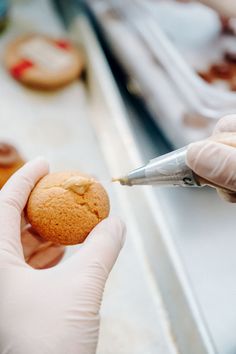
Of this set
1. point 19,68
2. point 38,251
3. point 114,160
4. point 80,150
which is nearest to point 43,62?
point 19,68

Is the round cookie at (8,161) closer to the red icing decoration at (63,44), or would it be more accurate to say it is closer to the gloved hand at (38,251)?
the gloved hand at (38,251)

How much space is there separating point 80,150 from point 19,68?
1.68 feet

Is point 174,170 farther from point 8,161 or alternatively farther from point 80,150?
point 80,150

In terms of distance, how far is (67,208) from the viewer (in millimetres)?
1069

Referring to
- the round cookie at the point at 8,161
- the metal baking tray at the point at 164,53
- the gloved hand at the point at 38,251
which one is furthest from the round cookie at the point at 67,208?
the metal baking tray at the point at 164,53

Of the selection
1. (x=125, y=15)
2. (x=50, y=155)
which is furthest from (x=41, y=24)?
(x=50, y=155)

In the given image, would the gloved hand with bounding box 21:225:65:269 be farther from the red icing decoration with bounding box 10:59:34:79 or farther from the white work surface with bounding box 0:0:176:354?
the red icing decoration with bounding box 10:59:34:79

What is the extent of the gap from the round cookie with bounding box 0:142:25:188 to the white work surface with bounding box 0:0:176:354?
261 mm

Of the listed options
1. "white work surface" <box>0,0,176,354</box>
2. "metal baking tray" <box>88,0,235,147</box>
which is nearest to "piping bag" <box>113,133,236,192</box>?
"white work surface" <box>0,0,176,354</box>

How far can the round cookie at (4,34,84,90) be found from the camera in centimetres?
204

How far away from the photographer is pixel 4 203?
3.66ft

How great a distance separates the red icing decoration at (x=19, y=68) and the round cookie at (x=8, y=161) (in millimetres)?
645

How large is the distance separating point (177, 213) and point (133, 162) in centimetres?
24

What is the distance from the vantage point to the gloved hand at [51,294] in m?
0.95
